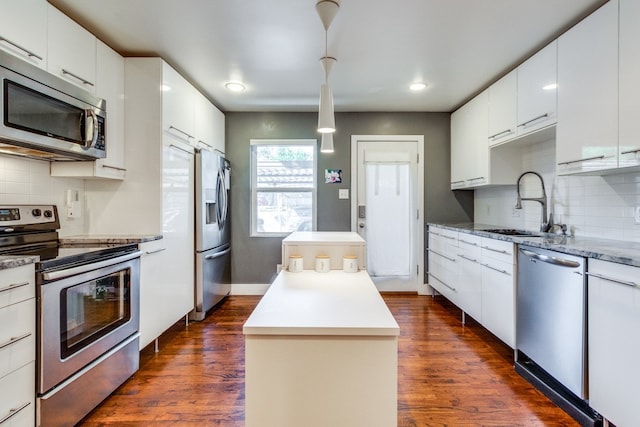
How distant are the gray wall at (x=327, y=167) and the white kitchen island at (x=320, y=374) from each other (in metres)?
3.06

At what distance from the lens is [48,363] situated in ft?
4.91

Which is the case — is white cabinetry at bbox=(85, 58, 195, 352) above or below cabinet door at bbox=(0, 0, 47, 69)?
below

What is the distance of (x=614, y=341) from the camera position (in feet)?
4.92

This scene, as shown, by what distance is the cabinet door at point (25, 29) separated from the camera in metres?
1.60

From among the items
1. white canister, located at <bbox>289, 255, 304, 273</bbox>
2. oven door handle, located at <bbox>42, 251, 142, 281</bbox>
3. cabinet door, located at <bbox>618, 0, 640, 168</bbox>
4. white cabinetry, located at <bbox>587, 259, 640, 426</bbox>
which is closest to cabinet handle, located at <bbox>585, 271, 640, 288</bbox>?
white cabinetry, located at <bbox>587, 259, 640, 426</bbox>

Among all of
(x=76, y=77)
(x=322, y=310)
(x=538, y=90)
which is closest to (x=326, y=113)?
(x=322, y=310)

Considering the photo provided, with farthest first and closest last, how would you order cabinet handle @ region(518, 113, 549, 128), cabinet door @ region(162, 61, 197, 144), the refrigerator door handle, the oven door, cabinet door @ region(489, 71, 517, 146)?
the refrigerator door handle, cabinet door @ region(489, 71, 517, 146), cabinet door @ region(162, 61, 197, 144), cabinet handle @ region(518, 113, 549, 128), the oven door

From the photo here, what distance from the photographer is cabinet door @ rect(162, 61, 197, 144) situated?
2605 millimetres

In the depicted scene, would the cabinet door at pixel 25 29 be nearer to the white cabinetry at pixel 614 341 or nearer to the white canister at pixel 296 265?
the white canister at pixel 296 265

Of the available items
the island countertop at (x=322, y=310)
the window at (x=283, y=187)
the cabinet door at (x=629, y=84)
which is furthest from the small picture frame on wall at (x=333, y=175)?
the cabinet door at (x=629, y=84)

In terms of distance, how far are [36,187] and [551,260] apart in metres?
3.13

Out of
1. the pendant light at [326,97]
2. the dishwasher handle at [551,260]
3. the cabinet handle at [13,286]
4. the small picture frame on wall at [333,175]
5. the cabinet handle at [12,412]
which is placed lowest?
the cabinet handle at [12,412]

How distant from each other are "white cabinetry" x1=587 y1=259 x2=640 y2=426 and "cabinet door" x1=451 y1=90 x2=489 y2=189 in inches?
71.2

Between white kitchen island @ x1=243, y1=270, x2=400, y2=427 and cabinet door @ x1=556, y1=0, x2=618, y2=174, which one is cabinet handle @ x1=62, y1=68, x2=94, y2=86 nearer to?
white kitchen island @ x1=243, y1=270, x2=400, y2=427
